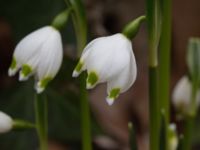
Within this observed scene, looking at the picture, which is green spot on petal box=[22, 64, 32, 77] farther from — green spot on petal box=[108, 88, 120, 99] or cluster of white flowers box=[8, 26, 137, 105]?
green spot on petal box=[108, 88, 120, 99]

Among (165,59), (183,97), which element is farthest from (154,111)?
(183,97)

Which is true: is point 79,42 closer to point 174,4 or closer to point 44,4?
point 44,4

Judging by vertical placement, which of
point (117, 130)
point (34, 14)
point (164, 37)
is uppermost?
point (164, 37)

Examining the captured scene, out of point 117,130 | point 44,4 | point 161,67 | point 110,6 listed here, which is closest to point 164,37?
point 161,67

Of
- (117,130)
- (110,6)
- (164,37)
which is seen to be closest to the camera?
(164,37)

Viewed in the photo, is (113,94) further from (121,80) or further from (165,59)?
(165,59)
